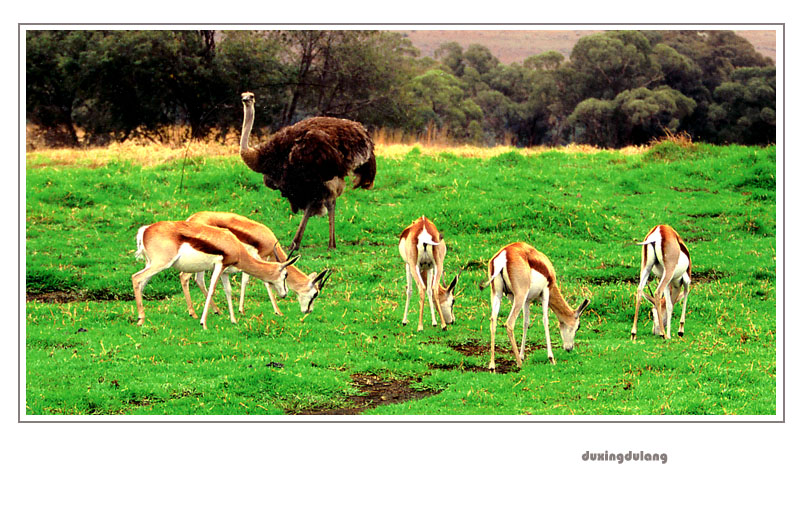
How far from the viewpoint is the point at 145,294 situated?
14.4 meters

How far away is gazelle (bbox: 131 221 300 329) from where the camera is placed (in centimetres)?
1189

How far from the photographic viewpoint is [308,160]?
1706 cm

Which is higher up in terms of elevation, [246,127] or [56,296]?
[246,127]

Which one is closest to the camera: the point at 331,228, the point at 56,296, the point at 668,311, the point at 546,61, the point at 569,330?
the point at 569,330

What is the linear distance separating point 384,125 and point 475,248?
1958cm

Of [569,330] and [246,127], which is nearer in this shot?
[569,330]

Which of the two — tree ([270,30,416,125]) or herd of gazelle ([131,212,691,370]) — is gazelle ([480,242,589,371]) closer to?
herd of gazelle ([131,212,691,370])

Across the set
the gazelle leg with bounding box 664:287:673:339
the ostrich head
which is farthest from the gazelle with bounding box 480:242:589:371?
the ostrich head

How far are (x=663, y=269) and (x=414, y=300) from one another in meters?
4.07

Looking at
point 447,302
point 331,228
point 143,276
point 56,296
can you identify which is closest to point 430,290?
point 447,302

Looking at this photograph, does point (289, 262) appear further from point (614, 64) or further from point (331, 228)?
point (614, 64)

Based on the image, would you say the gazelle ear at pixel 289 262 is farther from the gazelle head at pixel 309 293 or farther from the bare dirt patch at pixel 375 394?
the bare dirt patch at pixel 375 394

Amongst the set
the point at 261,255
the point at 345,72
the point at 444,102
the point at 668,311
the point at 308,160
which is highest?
the point at 444,102

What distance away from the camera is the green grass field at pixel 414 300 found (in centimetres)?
970
